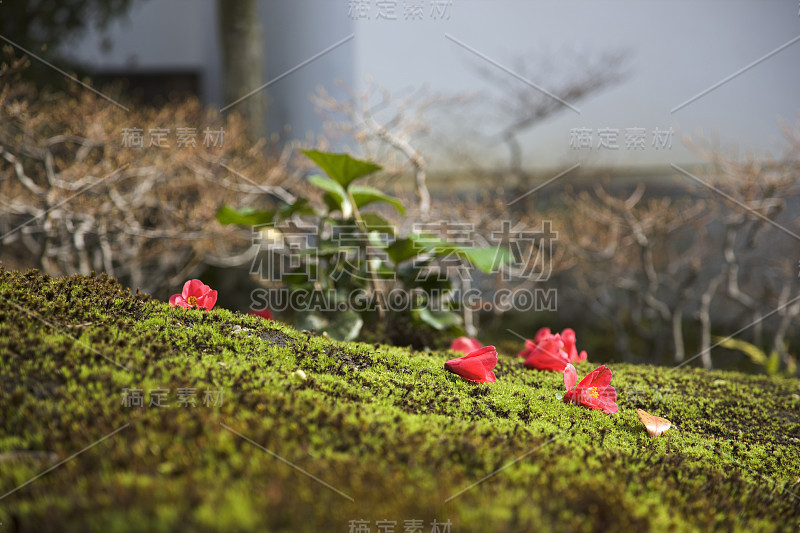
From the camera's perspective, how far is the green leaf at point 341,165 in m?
3.14

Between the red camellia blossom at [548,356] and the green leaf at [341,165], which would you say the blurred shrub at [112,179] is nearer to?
the green leaf at [341,165]

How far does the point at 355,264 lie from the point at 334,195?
Answer: 1.65ft

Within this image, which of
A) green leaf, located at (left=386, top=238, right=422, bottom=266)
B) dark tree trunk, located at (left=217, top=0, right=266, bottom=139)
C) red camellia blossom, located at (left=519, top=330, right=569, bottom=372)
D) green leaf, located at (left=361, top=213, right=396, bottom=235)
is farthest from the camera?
dark tree trunk, located at (left=217, top=0, right=266, bottom=139)

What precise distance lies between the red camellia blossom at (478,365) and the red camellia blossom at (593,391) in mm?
325

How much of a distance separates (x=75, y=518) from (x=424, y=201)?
345 centimetres

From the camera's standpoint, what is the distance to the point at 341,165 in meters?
Answer: 3.21

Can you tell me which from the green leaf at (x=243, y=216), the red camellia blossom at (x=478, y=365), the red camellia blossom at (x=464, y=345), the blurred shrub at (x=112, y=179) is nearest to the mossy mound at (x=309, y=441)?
the red camellia blossom at (x=478, y=365)

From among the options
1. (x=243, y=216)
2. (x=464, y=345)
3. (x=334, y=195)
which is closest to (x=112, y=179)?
(x=243, y=216)

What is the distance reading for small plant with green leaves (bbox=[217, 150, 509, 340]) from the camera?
129 inches

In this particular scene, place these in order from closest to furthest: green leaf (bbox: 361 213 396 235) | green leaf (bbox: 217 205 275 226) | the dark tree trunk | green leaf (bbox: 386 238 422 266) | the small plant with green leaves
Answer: the small plant with green leaves < green leaf (bbox: 386 238 422 266) < green leaf (bbox: 217 205 275 226) < green leaf (bbox: 361 213 396 235) < the dark tree trunk

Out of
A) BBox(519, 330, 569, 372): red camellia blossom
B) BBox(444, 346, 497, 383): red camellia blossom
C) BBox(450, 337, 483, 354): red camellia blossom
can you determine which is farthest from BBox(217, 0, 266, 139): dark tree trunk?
BBox(444, 346, 497, 383): red camellia blossom

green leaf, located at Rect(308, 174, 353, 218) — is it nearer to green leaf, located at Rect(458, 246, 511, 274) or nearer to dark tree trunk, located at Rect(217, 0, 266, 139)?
green leaf, located at Rect(458, 246, 511, 274)

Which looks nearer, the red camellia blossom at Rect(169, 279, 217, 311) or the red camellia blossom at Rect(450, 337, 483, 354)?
the red camellia blossom at Rect(169, 279, 217, 311)

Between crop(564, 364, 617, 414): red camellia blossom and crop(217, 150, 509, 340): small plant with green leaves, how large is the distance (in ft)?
2.75
